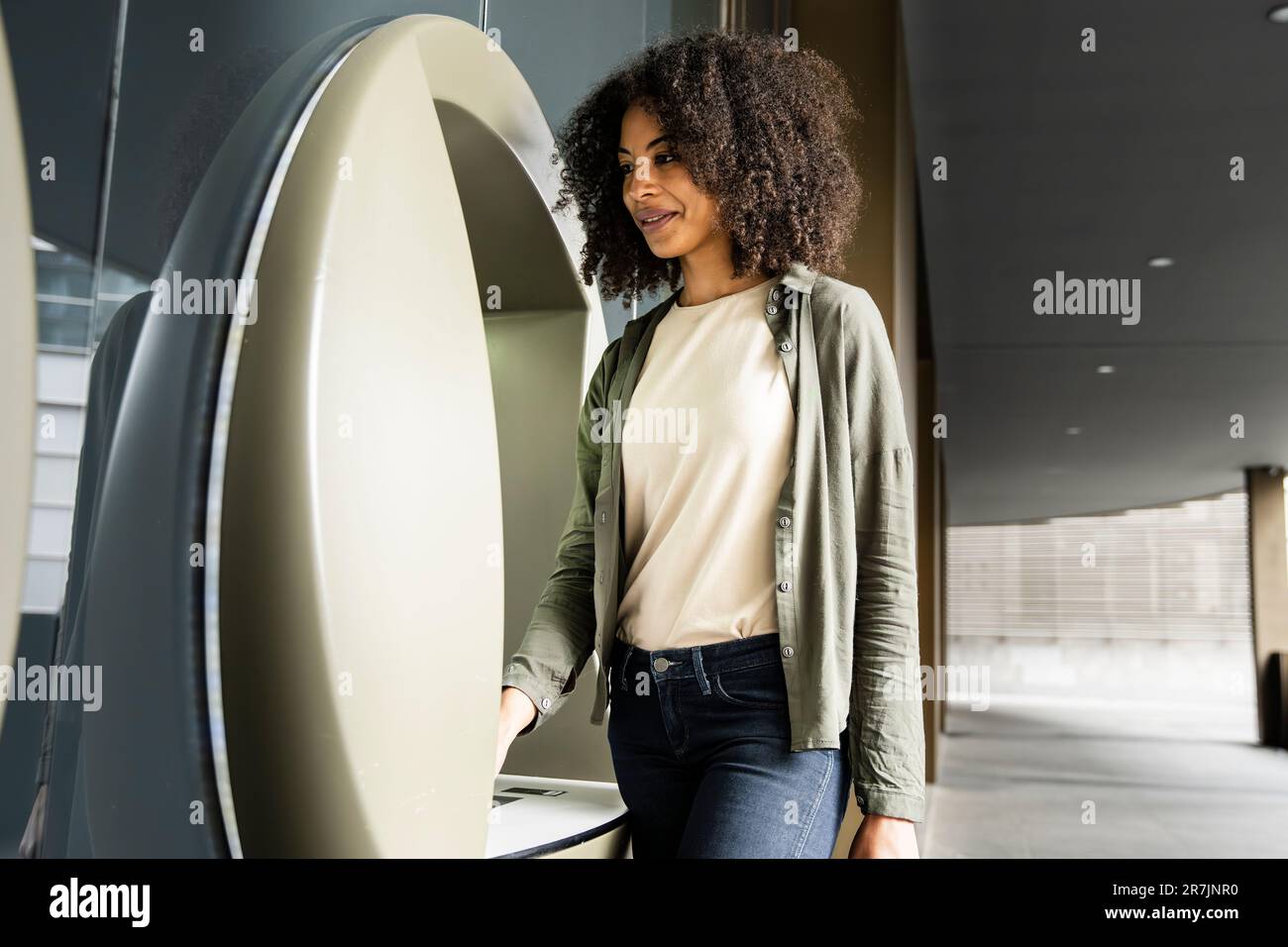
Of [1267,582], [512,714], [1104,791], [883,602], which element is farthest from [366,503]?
[1267,582]

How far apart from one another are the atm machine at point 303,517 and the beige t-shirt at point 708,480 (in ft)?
0.69

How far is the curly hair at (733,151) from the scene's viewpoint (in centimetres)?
127

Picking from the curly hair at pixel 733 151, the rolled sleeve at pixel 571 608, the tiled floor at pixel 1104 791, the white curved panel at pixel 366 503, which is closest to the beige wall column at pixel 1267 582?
the tiled floor at pixel 1104 791

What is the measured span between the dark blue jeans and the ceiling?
10.0 feet

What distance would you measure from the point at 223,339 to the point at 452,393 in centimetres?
22

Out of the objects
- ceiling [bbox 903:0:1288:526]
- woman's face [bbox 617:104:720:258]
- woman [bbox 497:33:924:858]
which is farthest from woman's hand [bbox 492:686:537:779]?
ceiling [bbox 903:0:1288:526]

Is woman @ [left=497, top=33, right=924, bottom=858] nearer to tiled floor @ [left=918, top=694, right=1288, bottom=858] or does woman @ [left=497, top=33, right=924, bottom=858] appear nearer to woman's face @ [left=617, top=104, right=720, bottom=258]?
woman's face @ [left=617, top=104, right=720, bottom=258]

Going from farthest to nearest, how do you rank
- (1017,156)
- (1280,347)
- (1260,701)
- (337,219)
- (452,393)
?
(1260,701), (1280,347), (1017,156), (452,393), (337,219)

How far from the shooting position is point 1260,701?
11859mm

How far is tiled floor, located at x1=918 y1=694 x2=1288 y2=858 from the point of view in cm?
507

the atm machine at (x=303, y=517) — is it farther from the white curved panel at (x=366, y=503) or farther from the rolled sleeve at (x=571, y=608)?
the rolled sleeve at (x=571, y=608)

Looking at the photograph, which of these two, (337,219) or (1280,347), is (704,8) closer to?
(337,219)
